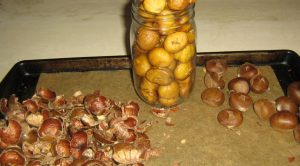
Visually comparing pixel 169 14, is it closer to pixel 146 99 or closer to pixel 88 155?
pixel 146 99

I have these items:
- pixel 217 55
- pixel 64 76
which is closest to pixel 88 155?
pixel 64 76

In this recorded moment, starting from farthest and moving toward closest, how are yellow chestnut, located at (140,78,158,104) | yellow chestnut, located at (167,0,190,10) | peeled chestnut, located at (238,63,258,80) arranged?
peeled chestnut, located at (238,63,258,80)
yellow chestnut, located at (140,78,158,104)
yellow chestnut, located at (167,0,190,10)

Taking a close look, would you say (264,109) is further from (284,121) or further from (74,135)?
(74,135)

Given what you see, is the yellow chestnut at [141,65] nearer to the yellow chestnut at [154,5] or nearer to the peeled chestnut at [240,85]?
the yellow chestnut at [154,5]

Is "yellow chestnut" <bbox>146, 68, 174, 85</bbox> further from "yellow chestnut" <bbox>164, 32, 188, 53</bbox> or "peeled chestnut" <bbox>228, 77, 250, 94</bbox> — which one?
"peeled chestnut" <bbox>228, 77, 250, 94</bbox>

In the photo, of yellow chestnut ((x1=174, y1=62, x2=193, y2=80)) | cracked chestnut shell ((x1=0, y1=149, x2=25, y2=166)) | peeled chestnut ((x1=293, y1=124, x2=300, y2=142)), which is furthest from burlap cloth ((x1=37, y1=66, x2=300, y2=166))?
cracked chestnut shell ((x1=0, y1=149, x2=25, y2=166))

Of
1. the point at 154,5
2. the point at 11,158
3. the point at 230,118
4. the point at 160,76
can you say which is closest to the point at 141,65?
the point at 160,76

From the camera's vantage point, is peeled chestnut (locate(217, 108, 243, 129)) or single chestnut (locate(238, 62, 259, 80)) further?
single chestnut (locate(238, 62, 259, 80))

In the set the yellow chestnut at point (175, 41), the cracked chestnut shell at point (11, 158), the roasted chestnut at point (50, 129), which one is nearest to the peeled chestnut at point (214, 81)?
the yellow chestnut at point (175, 41)
